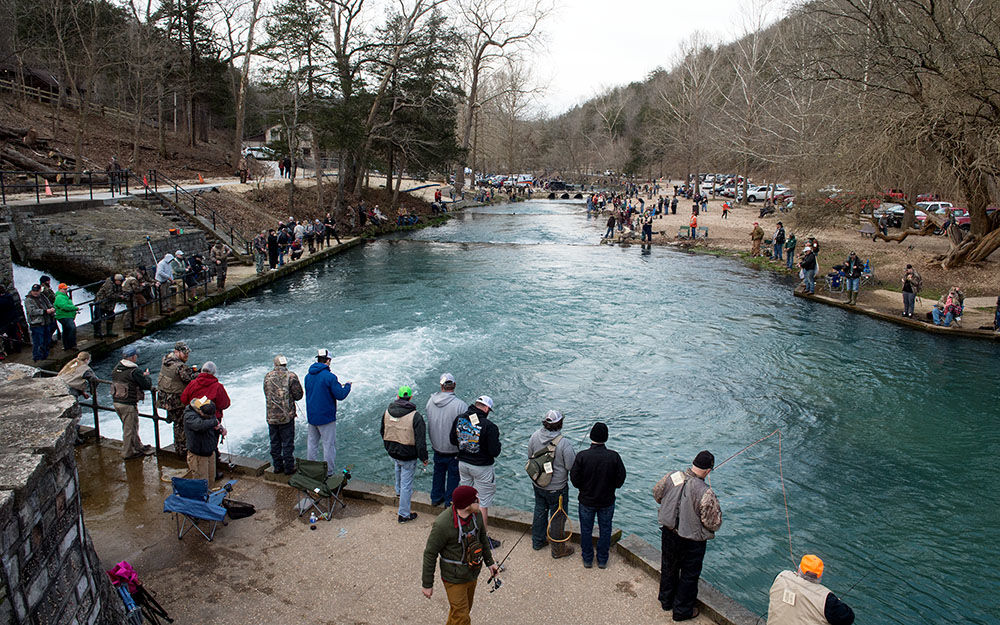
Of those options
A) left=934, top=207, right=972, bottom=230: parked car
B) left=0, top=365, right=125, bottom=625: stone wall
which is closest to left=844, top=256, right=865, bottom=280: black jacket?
left=934, top=207, right=972, bottom=230: parked car

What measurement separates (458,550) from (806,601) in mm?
2510

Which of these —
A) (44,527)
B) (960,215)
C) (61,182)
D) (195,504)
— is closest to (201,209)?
(61,182)

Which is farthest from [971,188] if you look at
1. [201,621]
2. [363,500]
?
[201,621]

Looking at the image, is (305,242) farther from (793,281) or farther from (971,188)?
(971,188)

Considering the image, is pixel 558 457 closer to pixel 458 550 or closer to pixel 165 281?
pixel 458 550

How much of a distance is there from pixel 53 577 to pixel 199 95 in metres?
51.3

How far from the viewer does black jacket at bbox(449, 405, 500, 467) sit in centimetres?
691

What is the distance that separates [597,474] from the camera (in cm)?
643

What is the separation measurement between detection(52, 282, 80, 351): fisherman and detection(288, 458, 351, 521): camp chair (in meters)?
8.73

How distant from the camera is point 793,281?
2509 centimetres

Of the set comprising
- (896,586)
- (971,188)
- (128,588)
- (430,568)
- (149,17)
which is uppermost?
(149,17)

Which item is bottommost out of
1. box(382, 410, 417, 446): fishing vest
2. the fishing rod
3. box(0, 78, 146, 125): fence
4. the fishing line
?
the fishing line

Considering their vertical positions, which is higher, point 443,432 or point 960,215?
point 960,215

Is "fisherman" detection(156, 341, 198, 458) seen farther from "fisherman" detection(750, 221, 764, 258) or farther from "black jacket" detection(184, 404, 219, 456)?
"fisherman" detection(750, 221, 764, 258)
